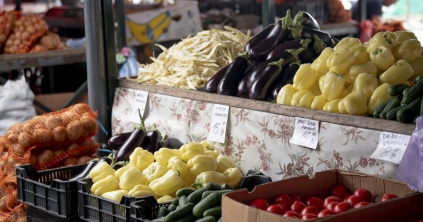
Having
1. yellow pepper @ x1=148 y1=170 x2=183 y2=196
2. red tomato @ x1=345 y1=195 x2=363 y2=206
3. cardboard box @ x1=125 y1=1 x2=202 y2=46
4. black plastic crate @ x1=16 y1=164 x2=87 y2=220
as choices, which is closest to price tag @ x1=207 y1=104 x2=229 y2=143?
yellow pepper @ x1=148 y1=170 x2=183 y2=196

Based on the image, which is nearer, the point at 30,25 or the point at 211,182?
the point at 211,182

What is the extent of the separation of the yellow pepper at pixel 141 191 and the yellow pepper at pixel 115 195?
41mm

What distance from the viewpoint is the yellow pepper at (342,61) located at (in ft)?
9.00

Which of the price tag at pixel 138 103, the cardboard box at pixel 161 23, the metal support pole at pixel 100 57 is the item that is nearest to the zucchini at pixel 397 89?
the price tag at pixel 138 103

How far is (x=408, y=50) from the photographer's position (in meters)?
2.74

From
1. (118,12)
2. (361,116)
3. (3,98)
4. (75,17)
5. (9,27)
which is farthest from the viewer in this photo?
(75,17)

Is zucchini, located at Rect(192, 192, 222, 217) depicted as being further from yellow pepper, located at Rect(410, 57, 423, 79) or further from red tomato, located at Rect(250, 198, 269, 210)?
yellow pepper, located at Rect(410, 57, 423, 79)

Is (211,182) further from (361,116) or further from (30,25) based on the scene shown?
(30,25)

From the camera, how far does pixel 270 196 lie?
2.11 m

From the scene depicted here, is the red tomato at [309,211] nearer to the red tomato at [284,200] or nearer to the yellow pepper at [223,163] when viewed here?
the red tomato at [284,200]

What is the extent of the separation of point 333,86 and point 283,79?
479mm

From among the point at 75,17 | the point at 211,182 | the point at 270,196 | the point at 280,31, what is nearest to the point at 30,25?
the point at 75,17

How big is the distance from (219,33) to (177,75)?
0.45 m

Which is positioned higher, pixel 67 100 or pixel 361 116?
pixel 361 116
